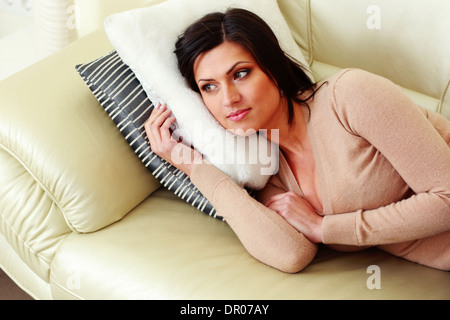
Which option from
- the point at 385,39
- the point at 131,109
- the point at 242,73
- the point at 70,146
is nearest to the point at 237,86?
the point at 242,73

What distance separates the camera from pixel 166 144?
3.87 feet

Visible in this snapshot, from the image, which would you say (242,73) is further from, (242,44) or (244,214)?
(244,214)

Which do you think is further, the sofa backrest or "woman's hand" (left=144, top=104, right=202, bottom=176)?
the sofa backrest

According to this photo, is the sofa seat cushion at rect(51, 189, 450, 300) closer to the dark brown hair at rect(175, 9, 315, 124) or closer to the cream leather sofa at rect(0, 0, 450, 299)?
the cream leather sofa at rect(0, 0, 450, 299)

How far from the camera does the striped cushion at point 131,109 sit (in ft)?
3.91

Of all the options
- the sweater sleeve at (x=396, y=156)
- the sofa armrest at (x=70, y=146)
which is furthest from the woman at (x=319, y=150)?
the sofa armrest at (x=70, y=146)

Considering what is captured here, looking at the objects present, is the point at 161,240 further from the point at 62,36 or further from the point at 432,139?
A: the point at 62,36

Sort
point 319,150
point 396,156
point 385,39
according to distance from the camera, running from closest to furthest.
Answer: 1. point 396,156
2. point 319,150
3. point 385,39

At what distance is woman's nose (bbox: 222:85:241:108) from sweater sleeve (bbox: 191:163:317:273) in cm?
17

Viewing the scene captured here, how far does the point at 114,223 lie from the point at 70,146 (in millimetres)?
204

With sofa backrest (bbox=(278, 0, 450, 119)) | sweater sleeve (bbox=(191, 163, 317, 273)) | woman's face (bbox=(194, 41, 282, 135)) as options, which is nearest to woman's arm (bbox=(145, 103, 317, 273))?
sweater sleeve (bbox=(191, 163, 317, 273))

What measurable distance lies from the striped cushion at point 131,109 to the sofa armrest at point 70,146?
0.11 ft

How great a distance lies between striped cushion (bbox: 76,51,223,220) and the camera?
46.9 inches
